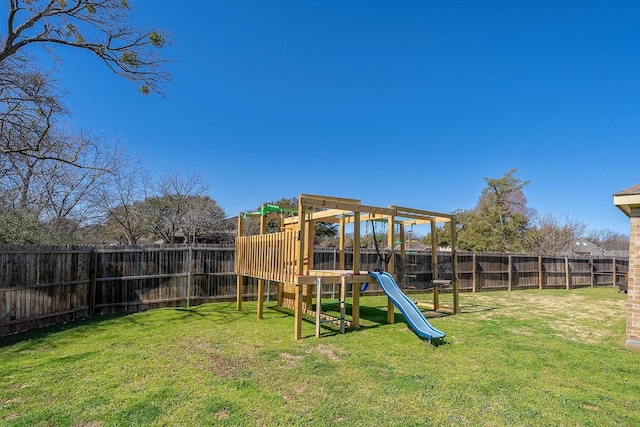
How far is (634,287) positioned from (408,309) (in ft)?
11.9

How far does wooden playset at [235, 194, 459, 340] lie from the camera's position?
6.26 metres

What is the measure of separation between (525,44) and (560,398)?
11.7 m

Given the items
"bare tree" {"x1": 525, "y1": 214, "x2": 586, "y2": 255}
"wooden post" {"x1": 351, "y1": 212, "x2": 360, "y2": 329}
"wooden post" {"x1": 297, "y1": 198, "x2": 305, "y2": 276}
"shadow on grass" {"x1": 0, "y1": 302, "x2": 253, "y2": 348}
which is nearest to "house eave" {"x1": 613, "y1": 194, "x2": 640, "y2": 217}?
"wooden post" {"x1": 351, "y1": 212, "x2": 360, "y2": 329}

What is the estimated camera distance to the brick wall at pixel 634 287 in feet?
18.8

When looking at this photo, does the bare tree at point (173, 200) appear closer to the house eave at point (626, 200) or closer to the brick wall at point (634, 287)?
the house eave at point (626, 200)

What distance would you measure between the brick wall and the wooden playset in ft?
11.0

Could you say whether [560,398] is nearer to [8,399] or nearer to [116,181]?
[8,399]

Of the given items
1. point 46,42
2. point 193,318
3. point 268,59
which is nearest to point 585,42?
point 268,59

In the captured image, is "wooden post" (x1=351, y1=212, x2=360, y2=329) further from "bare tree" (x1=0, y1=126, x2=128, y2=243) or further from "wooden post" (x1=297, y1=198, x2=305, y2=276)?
"bare tree" (x1=0, y1=126, x2=128, y2=243)

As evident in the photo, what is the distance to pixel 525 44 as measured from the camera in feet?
37.9

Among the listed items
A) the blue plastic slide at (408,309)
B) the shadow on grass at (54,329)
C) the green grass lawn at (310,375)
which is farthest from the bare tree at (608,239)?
the shadow on grass at (54,329)

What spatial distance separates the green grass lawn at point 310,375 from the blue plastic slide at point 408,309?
205mm

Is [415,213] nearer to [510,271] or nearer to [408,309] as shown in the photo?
[408,309]

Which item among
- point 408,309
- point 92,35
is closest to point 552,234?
point 408,309
